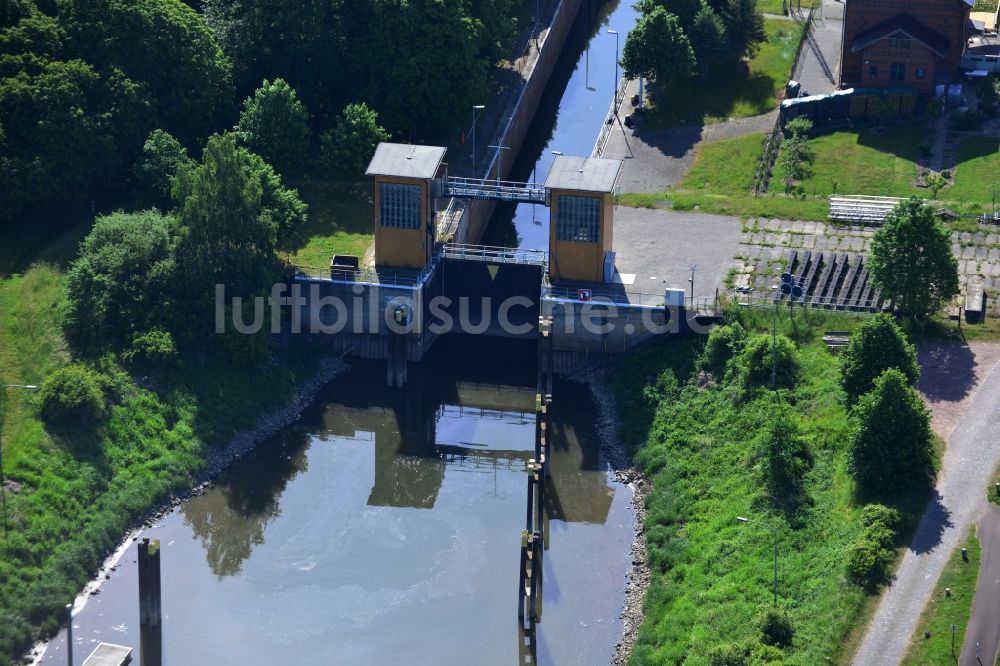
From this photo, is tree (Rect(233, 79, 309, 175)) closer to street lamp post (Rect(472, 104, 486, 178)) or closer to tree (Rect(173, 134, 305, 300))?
tree (Rect(173, 134, 305, 300))

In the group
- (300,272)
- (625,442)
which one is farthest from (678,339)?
(300,272)

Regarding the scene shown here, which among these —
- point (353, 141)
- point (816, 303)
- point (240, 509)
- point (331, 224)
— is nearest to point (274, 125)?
point (353, 141)

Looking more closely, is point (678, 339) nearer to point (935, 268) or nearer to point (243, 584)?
point (935, 268)

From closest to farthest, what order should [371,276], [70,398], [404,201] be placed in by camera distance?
[70,398], [404,201], [371,276]

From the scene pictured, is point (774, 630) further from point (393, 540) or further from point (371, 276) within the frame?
point (371, 276)

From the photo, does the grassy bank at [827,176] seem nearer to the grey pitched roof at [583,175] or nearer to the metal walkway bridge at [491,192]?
the grey pitched roof at [583,175]
